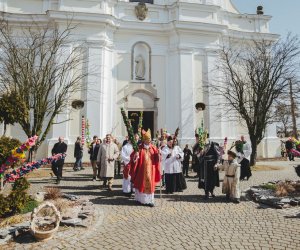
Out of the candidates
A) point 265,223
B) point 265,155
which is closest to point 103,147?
point 265,223

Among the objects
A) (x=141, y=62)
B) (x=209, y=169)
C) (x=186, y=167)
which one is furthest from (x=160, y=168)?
(x=141, y=62)

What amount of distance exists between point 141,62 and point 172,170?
1287 centimetres

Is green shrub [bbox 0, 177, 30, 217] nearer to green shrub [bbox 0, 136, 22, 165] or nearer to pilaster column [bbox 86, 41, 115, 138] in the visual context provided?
green shrub [bbox 0, 136, 22, 165]

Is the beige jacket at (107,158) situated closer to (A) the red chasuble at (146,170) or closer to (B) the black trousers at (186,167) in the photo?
(A) the red chasuble at (146,170)

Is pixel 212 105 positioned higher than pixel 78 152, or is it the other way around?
pixel 212 105

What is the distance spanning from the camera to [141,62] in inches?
819

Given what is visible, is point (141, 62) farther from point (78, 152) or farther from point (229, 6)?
point (229, 6)

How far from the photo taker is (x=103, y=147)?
10086 mm

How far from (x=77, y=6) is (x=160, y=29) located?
601 cm

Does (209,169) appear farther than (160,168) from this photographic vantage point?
Yes

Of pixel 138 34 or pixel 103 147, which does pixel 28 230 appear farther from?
pixel 138 34

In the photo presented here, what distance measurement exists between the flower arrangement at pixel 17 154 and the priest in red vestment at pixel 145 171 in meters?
3.07

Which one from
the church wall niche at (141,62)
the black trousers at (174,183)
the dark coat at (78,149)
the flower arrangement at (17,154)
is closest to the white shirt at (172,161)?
the black trousers at (174,183)

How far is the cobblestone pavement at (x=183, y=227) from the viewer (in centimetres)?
488
